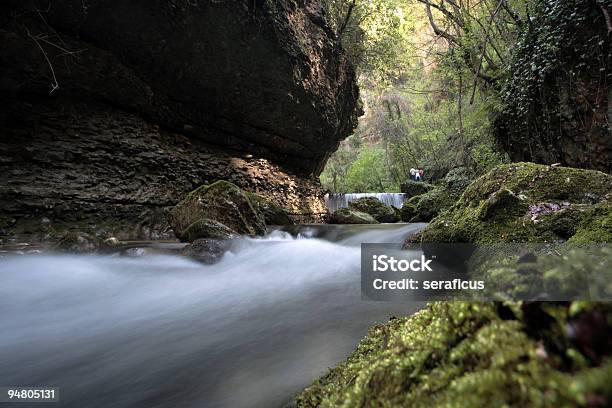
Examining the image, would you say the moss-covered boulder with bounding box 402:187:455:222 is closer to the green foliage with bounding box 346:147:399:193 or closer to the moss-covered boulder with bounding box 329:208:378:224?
the moss-covered boulder with bounding box 329:208:378:224

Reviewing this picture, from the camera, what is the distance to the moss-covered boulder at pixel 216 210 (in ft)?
23.1

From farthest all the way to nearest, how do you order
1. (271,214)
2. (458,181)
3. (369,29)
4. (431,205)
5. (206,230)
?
(369,29), (431,205), (458,181), (271,214), (206,230)

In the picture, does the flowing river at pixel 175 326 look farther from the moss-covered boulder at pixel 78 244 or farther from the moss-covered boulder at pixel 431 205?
the moss-covered boulder at pixel 431 205

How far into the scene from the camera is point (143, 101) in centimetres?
891

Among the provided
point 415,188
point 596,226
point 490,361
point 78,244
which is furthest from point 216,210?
point 415,188

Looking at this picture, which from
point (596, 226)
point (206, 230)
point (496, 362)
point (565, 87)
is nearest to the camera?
point (496, 362)

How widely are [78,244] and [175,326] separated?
414cm

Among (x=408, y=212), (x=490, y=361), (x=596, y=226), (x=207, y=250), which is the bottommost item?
(x=207, y=250)

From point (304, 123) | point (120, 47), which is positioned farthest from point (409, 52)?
point (120, 47)

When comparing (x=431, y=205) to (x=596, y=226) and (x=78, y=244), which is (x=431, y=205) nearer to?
(x=596, y=226)

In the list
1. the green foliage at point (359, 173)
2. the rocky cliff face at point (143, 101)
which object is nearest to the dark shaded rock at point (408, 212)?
the rocky cliff face at point (143, 101)

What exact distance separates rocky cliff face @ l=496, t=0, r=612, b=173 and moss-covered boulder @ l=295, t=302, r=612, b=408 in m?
7.80

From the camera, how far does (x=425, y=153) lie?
24.2 meters

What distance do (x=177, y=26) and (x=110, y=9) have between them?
56.9 inches
